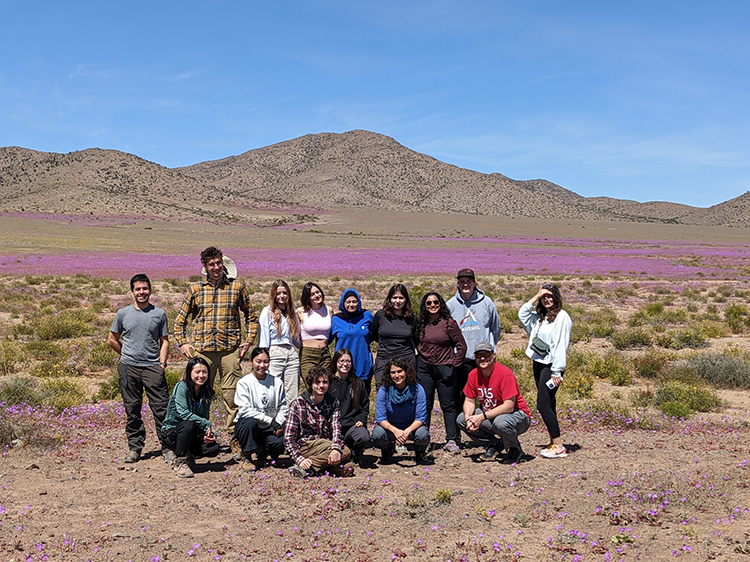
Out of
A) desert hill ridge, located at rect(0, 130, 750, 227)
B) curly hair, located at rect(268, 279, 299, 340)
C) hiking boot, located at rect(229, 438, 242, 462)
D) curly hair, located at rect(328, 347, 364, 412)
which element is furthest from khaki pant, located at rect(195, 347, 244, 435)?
desert hill ridge, located at rect(0, 130, 750, 227)

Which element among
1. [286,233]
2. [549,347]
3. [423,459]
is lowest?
[423,459]

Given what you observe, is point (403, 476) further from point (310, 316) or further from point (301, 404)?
point (310, 316)

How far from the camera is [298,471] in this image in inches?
232

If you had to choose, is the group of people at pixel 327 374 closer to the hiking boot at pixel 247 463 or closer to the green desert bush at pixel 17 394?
the hiking boot at pixel 247 463

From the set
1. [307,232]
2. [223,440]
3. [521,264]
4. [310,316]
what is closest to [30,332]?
[223,440]

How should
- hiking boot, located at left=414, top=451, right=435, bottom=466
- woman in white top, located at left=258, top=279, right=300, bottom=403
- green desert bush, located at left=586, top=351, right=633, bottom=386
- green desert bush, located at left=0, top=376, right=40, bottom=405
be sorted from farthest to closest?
green desert bush, located at left=586, top=351, right=633, bottom=386, green desert bush, located at left=0, top=376, right=40, bottom=405, woman in white top, located at left=258, top=279, right=300, bottom=403, hiking boot, located at left=414, top=451, right=435, bottom=466

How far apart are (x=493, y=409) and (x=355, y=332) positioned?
5.59 ft

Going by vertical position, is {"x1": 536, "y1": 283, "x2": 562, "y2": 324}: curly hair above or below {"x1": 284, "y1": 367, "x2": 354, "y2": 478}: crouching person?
above

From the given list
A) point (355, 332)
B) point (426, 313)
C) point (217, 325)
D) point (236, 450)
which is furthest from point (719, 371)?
point (217, 325)

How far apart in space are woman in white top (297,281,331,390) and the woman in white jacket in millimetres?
2185

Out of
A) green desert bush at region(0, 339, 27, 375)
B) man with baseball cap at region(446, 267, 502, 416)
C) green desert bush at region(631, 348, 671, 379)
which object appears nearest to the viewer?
man with baseball cap at region(446, 267, 502, 416)

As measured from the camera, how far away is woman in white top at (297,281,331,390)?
6762 millimetres

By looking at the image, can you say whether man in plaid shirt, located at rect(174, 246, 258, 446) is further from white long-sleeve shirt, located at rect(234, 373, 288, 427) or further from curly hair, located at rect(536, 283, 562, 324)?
curly hair, located at rect(536, 283, 562, 324)

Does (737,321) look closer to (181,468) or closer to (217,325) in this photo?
(217,325)
